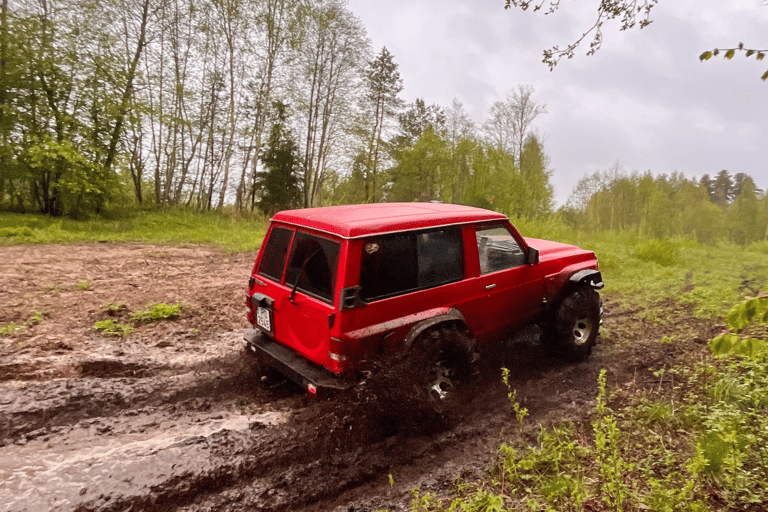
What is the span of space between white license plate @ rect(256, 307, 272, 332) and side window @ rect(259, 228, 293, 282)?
33 cm

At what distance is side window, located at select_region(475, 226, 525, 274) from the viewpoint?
13.2 feet

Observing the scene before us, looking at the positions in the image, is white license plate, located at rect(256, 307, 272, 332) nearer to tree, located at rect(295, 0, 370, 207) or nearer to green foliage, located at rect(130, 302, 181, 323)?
green foliage, located at rect(130, 302, 181, 323)

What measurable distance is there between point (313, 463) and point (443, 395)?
4.05 feet

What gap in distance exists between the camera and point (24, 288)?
256 inches

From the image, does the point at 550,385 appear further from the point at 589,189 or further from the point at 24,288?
the point at 589,189

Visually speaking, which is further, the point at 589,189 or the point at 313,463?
the point at 589,189

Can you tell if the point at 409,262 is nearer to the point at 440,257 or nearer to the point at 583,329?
the point at 440,257

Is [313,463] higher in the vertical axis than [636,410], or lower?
lower

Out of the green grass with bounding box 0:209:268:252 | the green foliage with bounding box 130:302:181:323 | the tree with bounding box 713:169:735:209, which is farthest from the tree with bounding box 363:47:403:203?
the tree with bounding box 713:169:735:209

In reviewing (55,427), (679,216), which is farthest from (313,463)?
(679,216)

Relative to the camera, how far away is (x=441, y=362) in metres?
3.61

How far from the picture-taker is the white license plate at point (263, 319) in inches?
151

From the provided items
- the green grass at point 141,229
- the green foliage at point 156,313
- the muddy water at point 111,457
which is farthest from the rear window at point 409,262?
the green grass at point 141,229

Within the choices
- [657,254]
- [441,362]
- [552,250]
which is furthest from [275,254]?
[657,254]
